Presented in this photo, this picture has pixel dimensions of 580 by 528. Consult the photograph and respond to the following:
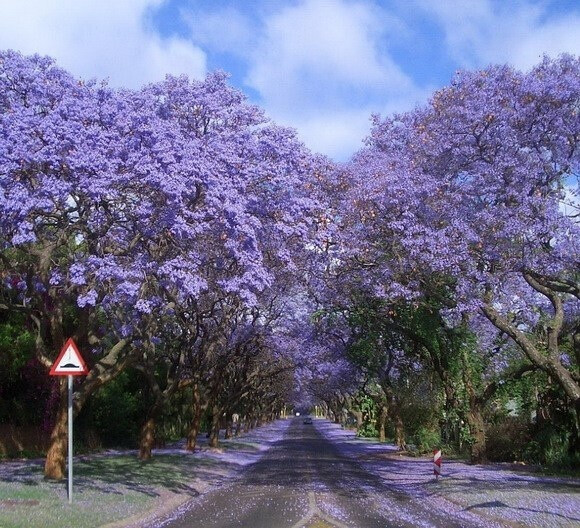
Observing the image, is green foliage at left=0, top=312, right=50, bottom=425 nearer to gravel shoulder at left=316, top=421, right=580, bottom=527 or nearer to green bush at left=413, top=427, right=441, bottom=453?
gravel shoulder at left=316, top=421, right=580, bottom=527

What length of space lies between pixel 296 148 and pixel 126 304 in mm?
5556

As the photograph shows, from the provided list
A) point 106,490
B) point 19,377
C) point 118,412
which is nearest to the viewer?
point 106,490

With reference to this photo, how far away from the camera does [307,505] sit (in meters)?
15.8

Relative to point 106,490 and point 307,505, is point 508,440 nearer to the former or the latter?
point 307,505

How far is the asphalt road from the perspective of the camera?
13.3 metres

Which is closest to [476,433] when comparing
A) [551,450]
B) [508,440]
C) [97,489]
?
[508,440]

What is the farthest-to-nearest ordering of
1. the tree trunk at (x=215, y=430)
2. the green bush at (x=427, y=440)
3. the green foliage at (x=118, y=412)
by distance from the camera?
the tree trunk at (x=215, y=430) → the green bush at (x=427, y=440) → the green foliage at (x=118, y=412)

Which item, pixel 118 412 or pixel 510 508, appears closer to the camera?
pixel 510 508

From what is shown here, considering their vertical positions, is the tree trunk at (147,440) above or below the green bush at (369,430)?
above

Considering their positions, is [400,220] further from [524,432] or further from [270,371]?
[270,371]

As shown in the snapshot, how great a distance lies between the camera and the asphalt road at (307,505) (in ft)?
43.8

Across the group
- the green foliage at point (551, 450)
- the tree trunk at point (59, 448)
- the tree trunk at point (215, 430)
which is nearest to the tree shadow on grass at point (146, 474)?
the tree trunk at point (59, 448)

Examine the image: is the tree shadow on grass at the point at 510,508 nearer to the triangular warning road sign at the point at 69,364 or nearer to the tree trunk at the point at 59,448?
the triangular warning road sign at the point at 69,364

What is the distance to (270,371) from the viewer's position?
55.8 metres
